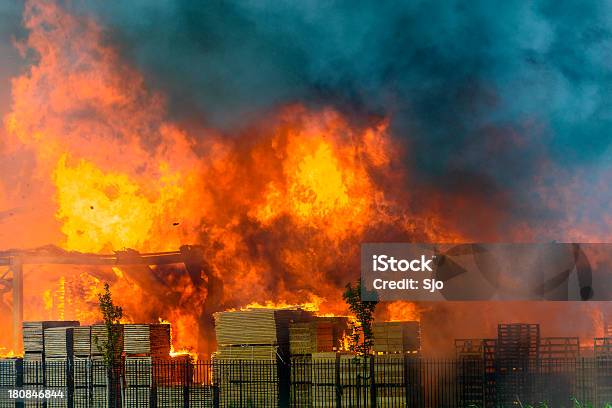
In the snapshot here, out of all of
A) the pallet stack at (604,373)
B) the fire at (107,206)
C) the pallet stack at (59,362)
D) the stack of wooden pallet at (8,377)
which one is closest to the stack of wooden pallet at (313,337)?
the pallet stack at (59,362)

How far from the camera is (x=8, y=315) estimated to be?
2379 inches

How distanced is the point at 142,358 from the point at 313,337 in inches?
307

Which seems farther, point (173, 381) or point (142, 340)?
point (173, 381)

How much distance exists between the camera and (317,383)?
42500 mm

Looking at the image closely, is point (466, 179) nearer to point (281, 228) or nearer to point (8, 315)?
point (281, 228)

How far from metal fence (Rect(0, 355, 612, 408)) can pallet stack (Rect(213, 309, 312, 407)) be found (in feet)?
0.18

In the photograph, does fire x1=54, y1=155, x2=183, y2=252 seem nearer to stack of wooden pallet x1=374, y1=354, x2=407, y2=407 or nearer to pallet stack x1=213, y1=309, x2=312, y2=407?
pallet stack x1=213, y1=309, x2=312, y2=407

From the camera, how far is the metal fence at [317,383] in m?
41.3

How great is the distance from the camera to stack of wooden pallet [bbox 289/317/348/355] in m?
43.7

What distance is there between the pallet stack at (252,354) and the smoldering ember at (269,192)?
10cm

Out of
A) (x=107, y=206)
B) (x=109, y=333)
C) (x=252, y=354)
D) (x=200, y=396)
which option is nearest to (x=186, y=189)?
(x=107, y=206)

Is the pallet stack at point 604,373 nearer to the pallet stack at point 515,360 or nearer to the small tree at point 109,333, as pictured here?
the pallet stack at point 515,360

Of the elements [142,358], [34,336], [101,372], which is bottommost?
[101,372]

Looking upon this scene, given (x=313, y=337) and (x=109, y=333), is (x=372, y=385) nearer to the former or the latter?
(x=313, y=337)
